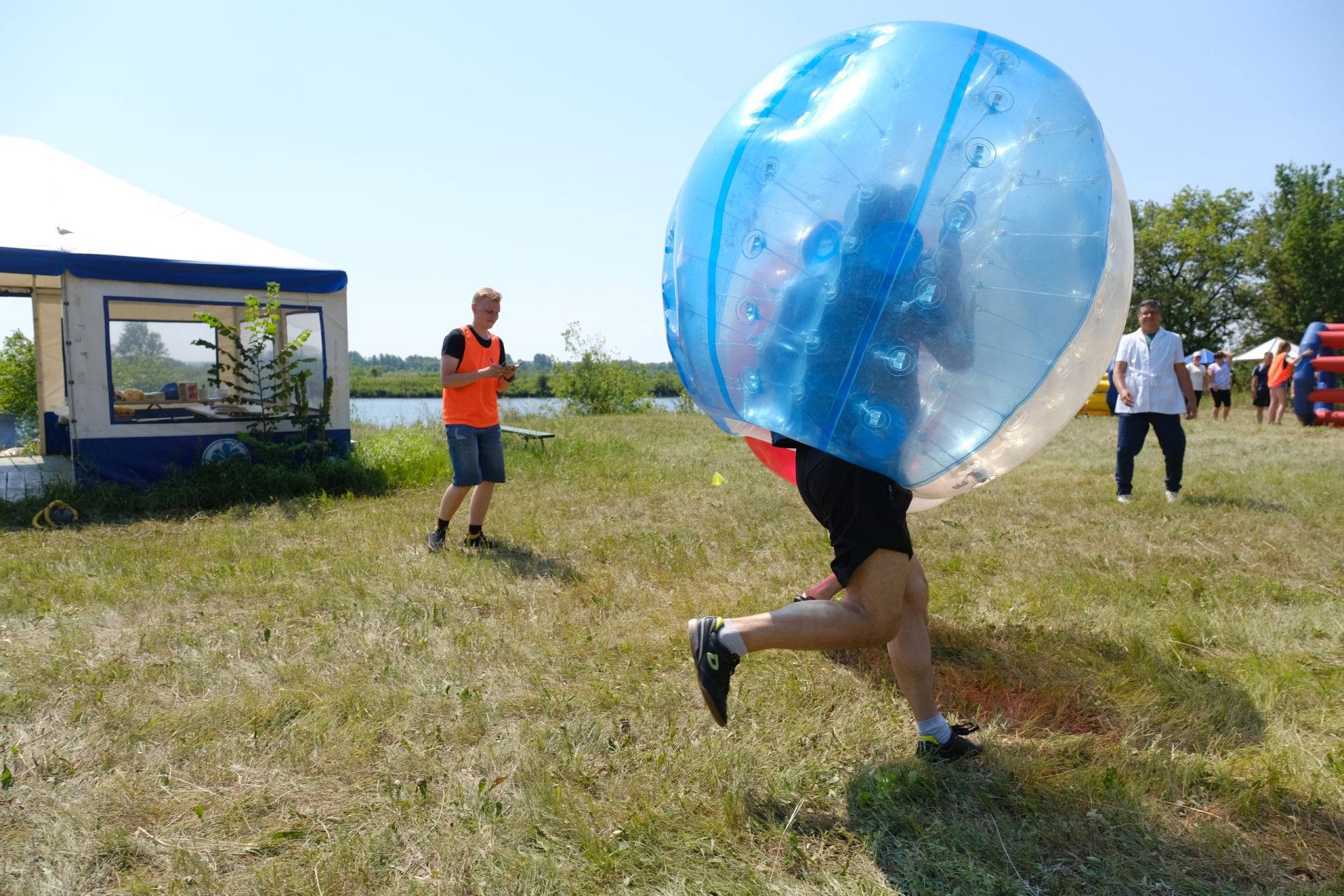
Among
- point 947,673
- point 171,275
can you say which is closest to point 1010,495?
point 947,673

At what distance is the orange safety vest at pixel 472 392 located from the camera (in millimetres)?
6254

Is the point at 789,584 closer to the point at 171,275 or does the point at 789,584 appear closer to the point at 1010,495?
the point at 1010,495

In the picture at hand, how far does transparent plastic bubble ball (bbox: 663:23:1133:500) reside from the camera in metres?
2.76

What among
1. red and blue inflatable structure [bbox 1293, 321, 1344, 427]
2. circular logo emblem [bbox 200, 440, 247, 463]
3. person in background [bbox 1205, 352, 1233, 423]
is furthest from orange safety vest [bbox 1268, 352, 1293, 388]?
circular logo emblem [bbox 200, 440, 247, 463]

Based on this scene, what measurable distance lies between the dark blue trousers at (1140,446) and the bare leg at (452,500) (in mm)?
5950

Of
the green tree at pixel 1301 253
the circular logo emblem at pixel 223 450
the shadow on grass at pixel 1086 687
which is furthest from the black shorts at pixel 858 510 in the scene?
the green tree at pixel 1301 253

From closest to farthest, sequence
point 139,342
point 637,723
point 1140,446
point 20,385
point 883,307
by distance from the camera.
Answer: point 883,307 < point 637,723 < point 1140,446 < point 139,342 < point 20,385

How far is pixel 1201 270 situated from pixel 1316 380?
136 feet

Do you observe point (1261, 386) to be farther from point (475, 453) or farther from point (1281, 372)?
point (475, 453)

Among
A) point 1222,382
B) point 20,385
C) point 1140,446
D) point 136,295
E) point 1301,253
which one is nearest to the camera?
point 1140,446

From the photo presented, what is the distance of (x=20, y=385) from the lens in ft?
41.4

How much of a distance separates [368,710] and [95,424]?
22.0 ft


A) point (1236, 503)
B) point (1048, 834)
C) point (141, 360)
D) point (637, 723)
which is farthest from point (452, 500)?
point (1236, 503)

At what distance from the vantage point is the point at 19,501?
7.68 meters
